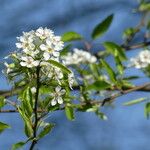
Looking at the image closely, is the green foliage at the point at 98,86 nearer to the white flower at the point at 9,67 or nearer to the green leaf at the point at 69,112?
the green leaf at the point at 69,112

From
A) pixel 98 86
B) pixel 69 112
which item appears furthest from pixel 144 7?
pixel 69 112

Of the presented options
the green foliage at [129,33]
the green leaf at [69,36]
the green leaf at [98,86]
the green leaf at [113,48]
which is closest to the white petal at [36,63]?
the green leaf at [98,86]

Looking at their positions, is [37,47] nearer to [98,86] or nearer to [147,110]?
[98,86]

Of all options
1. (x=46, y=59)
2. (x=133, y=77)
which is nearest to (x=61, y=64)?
(x=46, y=59)

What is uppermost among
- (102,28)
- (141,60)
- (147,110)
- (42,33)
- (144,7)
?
(144,7)

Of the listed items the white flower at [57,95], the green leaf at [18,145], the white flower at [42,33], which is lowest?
the green leaf at [18,145]

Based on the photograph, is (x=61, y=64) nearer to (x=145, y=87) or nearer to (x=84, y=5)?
(x=145, y=87)

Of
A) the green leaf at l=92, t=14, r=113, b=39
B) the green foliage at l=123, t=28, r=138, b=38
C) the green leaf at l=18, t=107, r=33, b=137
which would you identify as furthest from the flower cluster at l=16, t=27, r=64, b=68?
the green foliage at l=123, t=28, r=138, b=38

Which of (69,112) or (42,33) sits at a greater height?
(42,33)
